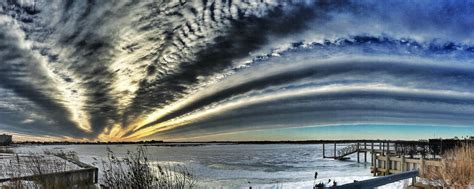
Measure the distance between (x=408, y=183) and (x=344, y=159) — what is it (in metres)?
54.7

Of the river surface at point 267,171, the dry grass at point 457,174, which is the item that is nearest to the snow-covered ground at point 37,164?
the river surface at point 267,171

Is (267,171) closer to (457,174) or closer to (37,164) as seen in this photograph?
(457,174)

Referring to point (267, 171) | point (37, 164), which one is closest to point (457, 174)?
point (37, 164)

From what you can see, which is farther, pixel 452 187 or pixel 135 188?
pixel 452 187

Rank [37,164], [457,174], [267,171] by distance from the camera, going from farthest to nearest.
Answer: [267,171], [457,174], [37,164]

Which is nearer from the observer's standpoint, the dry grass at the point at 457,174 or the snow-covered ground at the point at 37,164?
the snow-covered ground at the point at 37,164

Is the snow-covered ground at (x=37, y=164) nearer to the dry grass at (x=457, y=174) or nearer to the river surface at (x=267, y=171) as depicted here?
the river surface at (x=267, y=171)

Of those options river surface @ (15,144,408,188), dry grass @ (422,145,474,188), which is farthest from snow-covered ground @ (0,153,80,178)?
dry grass @ (422,145,474,188)

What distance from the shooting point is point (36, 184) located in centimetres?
640

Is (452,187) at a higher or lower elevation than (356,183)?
lower

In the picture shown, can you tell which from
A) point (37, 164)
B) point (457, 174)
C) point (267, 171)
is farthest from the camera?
point (267, 171)

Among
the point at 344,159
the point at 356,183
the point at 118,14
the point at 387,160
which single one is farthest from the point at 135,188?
the point at 344,159

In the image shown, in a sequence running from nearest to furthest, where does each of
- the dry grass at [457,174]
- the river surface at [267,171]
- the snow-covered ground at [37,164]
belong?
1. the snow-covered ground at [37,164]
2. the dry grass at [457,174]
3. the river surface at [267,171]

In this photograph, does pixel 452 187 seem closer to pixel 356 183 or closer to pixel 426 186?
pixel 426 186
